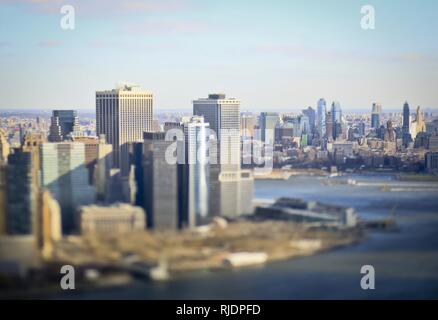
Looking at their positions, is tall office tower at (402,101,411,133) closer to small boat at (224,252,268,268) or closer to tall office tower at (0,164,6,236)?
small boat at (224,252,268,268)

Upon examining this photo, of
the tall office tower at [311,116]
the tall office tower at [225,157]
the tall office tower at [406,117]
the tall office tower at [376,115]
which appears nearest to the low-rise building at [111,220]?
the tall office tower at [225,157]

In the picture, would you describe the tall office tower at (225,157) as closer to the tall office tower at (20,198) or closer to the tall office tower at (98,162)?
the tall office tower at (98,162)

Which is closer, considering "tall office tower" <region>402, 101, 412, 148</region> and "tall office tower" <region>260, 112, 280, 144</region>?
"tall office tower" <region>402, 101, 412, 148</region>

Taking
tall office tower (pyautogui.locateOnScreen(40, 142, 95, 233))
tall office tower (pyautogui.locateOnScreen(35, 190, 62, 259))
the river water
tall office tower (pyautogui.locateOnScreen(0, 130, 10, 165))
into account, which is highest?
tall office tower (pyautogui.locateOnScreen(0, 130, 10, 165))

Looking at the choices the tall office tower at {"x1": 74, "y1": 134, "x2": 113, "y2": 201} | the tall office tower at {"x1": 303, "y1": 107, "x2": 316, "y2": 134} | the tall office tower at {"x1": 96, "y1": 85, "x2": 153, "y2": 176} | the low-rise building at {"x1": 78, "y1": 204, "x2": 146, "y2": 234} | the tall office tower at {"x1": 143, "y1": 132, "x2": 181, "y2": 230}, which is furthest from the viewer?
the tall office tower at {"x1": 303, "y1": 107, "x2": 316, "y2": 134}

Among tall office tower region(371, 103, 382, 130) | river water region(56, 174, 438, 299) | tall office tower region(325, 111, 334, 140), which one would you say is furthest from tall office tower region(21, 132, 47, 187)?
tall office tower region(371, 103, 382, 130)
